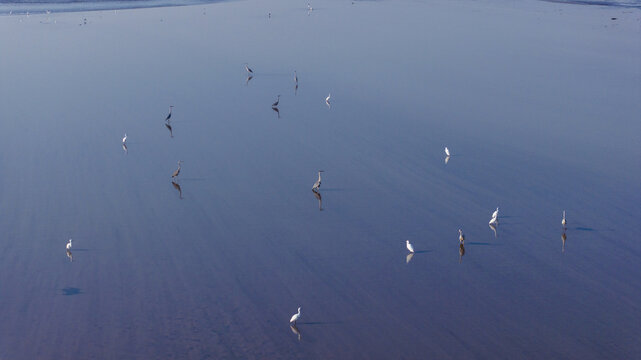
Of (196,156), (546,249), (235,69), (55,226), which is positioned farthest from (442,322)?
(235,69)

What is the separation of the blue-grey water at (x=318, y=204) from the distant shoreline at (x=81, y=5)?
53.8 ft

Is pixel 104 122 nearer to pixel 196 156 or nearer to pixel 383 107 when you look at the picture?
pixel 196 156

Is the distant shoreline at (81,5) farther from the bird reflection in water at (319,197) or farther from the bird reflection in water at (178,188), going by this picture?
the bird reflection in water at (319,197)

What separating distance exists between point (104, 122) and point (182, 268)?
34.5 feet

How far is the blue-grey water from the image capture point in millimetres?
12922

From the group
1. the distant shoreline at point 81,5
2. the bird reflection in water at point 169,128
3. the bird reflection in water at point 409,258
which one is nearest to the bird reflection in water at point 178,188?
the bird reflection in water at point 169,128

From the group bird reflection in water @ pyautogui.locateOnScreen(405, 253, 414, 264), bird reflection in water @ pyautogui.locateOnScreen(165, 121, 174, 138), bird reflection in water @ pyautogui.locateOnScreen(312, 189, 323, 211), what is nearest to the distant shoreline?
bird reflection in water @ pyautogui.locateOnScreen(165, 121, 174, 138)

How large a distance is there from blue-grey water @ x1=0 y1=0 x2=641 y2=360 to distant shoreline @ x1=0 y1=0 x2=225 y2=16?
16.4 metres

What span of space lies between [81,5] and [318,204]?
40505mm

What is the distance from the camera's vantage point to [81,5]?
52656 millimetres

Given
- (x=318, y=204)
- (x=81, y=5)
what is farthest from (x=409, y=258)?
(x=81, y=5)

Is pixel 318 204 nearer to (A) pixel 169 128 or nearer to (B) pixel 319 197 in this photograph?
(B) pixel 319 197

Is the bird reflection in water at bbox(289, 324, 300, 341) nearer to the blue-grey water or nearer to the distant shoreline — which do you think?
the blue-grey water

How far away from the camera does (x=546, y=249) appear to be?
1594 centimetres
